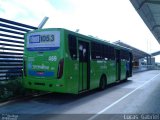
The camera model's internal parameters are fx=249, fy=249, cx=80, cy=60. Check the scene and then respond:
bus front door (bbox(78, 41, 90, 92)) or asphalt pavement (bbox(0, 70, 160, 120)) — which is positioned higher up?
bus front door (bbox(78, 41, 90, 92))

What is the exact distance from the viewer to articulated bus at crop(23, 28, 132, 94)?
10.5 meters

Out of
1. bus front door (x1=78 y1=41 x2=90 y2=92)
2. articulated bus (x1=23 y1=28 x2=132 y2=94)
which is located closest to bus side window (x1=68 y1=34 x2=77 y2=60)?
articulated bus (x1=23 y1=28 x2=132 y2=94)

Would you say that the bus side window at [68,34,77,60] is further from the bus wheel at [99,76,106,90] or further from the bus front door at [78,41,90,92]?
the bus wheel at [99,76,106,90]

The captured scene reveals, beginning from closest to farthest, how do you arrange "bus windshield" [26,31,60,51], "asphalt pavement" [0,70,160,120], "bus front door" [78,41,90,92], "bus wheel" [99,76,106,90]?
"asphalt pavement" [0,70,160,120] < "bus windshield" [26,31,60,51] < "bus front door" [78,41,90,92] < "bus wheel" [99,76,106,90]

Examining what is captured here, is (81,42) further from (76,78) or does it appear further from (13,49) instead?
(13,49)

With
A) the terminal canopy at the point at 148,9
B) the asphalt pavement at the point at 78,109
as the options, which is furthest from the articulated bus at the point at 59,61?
the terminal canopy at the point at 148,9

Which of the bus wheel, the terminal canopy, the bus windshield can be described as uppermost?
the terminal canopy

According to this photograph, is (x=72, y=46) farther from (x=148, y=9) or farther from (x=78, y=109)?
(x=148, y=9)

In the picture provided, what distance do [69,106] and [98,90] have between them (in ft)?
17.7

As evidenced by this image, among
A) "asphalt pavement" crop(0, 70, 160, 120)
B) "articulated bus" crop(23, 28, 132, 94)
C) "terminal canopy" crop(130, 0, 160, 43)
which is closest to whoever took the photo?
"asphalt pavement" crop(0, 70, 160, 120)

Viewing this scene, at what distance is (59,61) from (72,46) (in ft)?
3.56

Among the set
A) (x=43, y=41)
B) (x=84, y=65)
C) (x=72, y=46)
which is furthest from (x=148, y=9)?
(x=43, y=41)

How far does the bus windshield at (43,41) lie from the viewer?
10.7 meters

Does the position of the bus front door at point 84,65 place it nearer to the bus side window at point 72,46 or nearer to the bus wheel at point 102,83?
the bus side window at point 72,46
